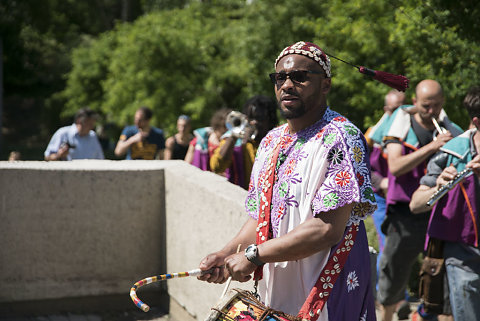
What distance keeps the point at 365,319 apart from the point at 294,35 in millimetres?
11611

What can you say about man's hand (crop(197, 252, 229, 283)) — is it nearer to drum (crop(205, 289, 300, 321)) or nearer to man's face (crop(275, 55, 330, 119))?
drum (crop(205, 289, 300, 321))

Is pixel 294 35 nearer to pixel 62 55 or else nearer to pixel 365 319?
pixel 365 319

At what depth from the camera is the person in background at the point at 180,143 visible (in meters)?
9.36

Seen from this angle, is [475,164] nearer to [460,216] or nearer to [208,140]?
[460,216]

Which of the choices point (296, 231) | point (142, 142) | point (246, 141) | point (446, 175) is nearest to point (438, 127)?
point (446, 175)

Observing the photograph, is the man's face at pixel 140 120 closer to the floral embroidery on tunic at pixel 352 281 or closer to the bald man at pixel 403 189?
the bald man at pixel 403 189

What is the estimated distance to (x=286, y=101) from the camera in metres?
2.91

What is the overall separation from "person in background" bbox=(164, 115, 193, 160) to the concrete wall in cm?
302

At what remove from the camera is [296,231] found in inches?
107

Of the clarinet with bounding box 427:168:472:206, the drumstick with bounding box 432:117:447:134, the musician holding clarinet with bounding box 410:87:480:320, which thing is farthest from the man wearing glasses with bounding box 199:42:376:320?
the drumstick with bounding box 432:117:447:134

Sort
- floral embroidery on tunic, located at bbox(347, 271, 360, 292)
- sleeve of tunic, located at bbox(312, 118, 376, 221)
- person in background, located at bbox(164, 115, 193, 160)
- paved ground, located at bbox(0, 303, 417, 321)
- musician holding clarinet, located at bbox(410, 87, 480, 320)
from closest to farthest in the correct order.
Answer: sleeve of tunic, located at bbox(312, 118, 376, 221), floral embroidery on tunic, located at bbox(347, 271, 360, 292), musician holding clarinet, located at bbox(410, 87, 480, 320), paved ground, located at bbox(0, 303, 417, 321), person in background, located at bbox(164, 115, 193, 160)

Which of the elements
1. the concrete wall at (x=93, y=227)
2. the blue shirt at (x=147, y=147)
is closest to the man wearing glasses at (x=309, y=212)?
the concrete wall at (x=93, y=227)

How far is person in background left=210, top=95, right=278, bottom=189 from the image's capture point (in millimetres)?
5852

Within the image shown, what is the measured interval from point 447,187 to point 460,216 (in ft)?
1.01
